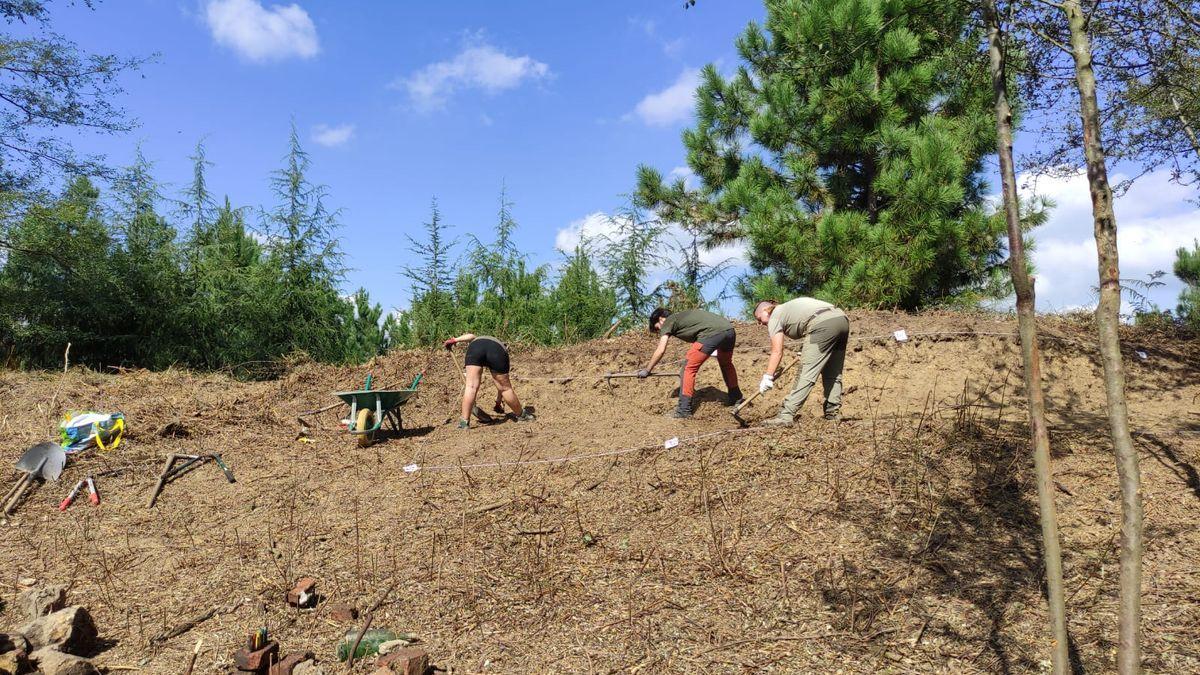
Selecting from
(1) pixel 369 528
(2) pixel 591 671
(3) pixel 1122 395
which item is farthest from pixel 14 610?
(3) pixel 1122 395

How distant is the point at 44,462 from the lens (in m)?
6.55

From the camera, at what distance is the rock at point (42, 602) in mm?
3928

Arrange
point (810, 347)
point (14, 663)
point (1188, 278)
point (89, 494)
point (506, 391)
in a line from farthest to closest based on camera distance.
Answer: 1. point (1188, 278)
2. point (506, 391)
3. point (810, 347)
4. point (89, 494)
5. point (14, 663)

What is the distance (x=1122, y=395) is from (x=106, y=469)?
7.74 meters

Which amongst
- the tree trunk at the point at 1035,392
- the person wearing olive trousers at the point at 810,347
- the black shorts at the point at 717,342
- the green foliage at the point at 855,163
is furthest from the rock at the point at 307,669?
the green foliage at the point at 855,163

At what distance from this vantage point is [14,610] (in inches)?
167

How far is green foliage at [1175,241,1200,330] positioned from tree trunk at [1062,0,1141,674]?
1089cm

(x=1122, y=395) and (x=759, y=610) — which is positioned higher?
(x=1122, y=395)

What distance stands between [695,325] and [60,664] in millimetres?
5825

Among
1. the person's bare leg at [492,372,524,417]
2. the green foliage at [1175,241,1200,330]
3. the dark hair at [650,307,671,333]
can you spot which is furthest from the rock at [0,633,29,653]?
the green foliage at [1175,241,1200,330]

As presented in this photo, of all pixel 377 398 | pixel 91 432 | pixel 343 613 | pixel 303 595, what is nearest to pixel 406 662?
pixel 343 613

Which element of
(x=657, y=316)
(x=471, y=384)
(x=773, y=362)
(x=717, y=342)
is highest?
(x=657, y=316)

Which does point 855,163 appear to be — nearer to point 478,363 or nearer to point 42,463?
point 478,363

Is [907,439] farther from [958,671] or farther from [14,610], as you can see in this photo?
[14,610]
